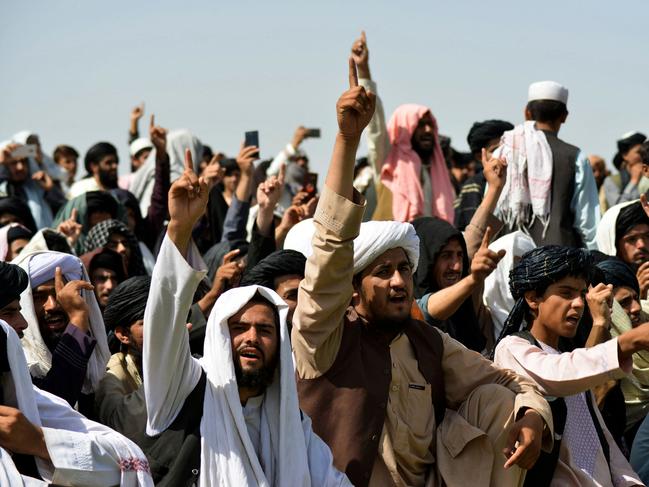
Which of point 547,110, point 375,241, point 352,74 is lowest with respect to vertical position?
point 375,241

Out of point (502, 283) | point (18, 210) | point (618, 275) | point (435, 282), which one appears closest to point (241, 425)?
point (435, 282)

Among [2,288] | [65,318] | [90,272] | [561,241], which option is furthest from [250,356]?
[561,241]

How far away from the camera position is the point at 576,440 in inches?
258

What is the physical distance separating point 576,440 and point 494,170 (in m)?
2.85

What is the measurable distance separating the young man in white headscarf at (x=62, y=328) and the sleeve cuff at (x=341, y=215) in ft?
4.12

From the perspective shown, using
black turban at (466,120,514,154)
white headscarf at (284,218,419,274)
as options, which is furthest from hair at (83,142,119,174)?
white headscarf at (284,218,419,274)

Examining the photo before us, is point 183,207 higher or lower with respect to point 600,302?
higher

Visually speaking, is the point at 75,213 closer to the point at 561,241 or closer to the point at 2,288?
the point at 561,241

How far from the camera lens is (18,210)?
10.7 metres

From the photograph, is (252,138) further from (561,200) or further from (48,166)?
(48,166)

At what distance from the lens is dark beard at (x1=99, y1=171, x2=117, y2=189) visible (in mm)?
12258

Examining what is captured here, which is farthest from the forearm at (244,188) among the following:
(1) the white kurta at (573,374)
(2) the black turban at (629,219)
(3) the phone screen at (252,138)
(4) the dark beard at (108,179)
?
(1) the white kurta at (573,374)

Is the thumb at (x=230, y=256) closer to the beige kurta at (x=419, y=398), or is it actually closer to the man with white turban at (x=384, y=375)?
the man with white turban at (x=384, y=375)

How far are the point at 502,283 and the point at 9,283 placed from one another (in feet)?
11.7
